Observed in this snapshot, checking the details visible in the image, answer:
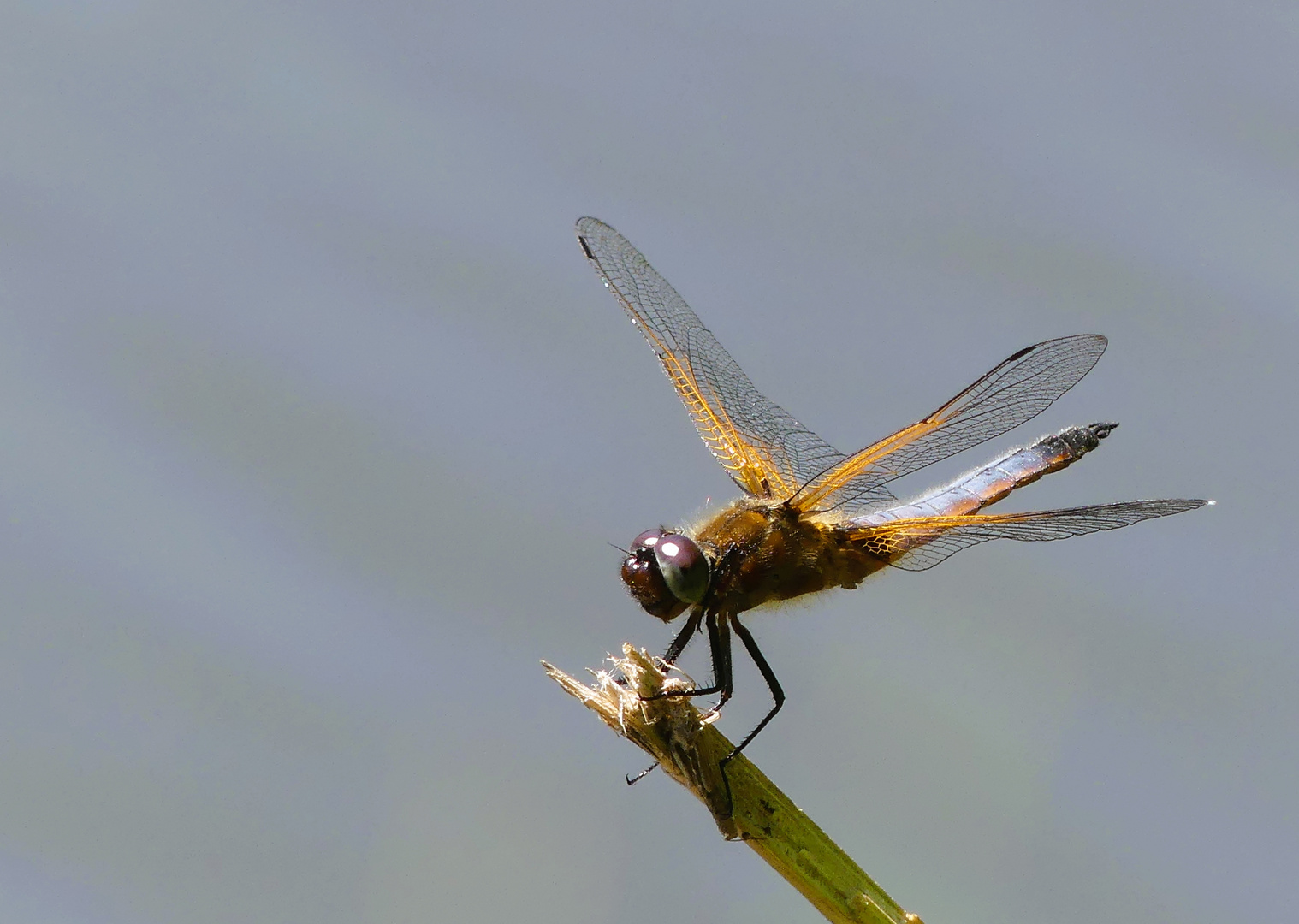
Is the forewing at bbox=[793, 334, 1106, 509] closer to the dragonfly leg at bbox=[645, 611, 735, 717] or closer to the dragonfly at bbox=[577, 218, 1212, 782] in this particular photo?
the dragonfly at bbox=[577, 218, 1212, 782]

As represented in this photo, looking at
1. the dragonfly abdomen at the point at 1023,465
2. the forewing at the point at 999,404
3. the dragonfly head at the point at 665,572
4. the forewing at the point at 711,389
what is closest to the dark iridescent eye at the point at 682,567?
the dragonfly head at the point at 665,572

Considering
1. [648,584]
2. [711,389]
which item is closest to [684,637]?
[648,584]

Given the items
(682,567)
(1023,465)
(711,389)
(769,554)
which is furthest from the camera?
(1023,465)

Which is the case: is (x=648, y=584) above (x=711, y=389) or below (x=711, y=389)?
below

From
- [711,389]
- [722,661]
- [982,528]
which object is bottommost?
[982,528]

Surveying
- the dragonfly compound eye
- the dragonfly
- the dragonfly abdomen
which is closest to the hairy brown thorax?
the dragonfly

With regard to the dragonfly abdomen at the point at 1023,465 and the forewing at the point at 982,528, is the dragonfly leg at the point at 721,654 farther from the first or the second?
the dragonfly abdomen at the point at 1023,465

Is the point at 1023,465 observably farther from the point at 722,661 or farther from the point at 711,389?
the point at 722,661
